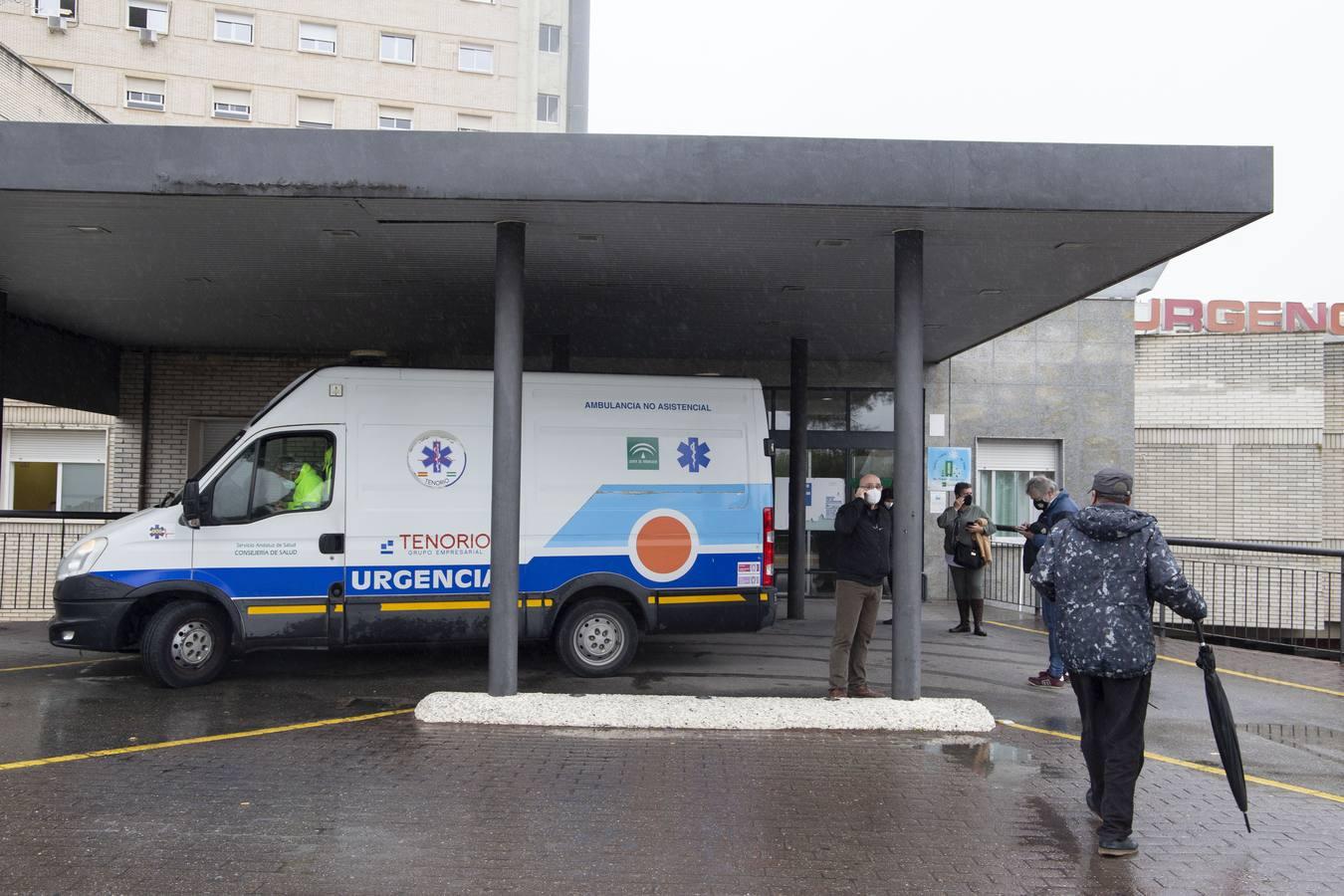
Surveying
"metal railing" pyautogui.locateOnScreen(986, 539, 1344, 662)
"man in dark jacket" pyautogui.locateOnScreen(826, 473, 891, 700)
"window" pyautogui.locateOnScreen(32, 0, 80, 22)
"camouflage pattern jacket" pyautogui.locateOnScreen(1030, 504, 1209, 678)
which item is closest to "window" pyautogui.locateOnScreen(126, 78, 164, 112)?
"window" pyautogui.locateOnScreen(32, 0, 80, 22)

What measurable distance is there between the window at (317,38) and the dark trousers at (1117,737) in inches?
1638

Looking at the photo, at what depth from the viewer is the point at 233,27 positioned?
39469mm

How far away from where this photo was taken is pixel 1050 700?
28.0 ft

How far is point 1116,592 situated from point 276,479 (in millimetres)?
6439

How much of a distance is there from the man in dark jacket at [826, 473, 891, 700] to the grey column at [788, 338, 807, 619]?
5.02m

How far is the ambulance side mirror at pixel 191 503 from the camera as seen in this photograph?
326 inches

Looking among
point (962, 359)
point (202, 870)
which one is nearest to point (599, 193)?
point (202, 870)

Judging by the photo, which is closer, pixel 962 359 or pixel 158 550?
pixel 158 550

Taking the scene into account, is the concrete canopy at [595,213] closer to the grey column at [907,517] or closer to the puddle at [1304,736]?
the grey column at [907,517]

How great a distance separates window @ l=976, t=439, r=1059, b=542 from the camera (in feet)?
50.9

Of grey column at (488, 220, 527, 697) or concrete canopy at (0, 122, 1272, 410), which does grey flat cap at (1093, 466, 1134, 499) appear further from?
grey column at (488, 220, 527, 697)

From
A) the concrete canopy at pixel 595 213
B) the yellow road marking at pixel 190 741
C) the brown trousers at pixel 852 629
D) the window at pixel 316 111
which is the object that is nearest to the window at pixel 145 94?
the window at pixel 316 111

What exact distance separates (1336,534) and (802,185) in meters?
18.5

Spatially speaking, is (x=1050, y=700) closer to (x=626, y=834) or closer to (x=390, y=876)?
(x=626, y=834)
